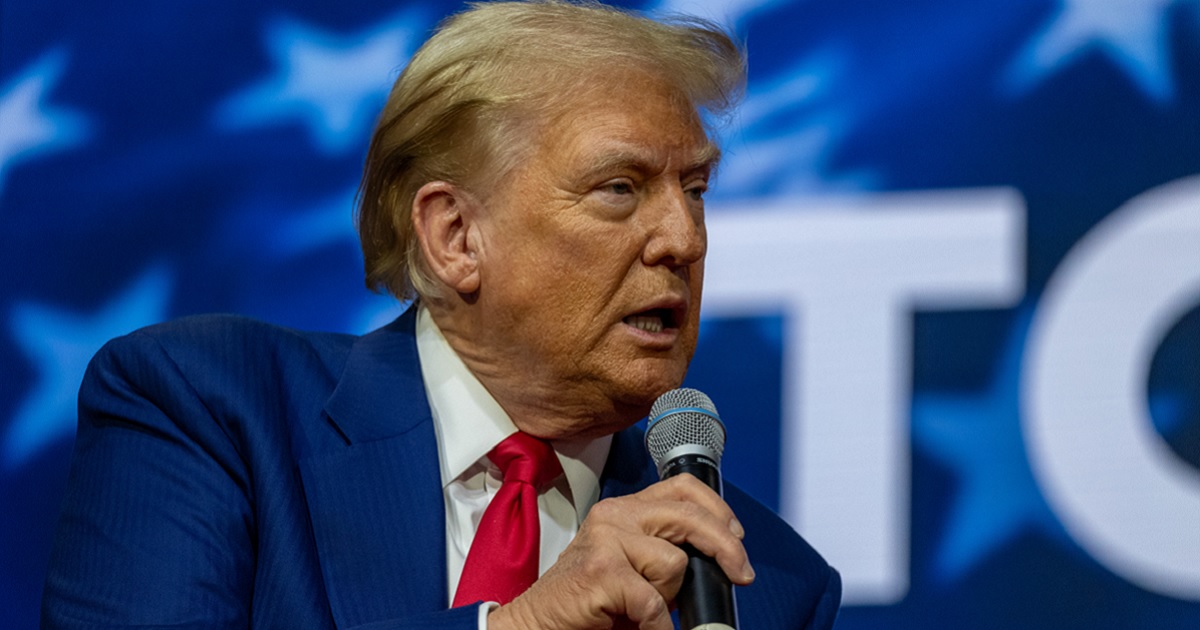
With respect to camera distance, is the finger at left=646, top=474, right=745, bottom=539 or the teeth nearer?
the finger at left=646, top=474, right=745, bottom=539

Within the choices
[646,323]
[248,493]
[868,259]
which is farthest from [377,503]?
[868,259]

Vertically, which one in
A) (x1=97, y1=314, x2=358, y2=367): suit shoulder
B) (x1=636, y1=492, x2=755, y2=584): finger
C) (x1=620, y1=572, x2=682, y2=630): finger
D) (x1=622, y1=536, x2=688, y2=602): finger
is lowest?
(x1=620, y1=572, x2=682, y2=630): finger

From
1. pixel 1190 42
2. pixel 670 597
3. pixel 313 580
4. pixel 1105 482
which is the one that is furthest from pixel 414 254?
pixel 1190 42

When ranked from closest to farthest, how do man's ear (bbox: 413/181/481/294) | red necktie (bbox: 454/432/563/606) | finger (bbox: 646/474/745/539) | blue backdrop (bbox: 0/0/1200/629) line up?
finger (bbox: 646/474/745/539)
red necktie (bbox: 454/432/563/606)
man's ear (bbox: 413/181/481/294)
blue backdrop (bbox: 0/0/1200/629)

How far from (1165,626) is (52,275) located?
2176 mm

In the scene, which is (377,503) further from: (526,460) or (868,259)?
(868,259)

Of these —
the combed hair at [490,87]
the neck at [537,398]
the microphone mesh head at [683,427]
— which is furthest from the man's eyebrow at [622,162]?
the microphone mesh head at [683,427]

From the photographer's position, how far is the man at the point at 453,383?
1770 millimetres

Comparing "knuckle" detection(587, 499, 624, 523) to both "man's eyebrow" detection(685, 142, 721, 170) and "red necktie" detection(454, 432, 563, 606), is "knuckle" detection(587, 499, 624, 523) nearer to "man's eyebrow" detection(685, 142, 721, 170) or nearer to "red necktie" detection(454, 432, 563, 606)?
"red necktie" detection(454, 432, 563, 606)

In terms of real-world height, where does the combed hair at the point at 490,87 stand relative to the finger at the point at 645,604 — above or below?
above

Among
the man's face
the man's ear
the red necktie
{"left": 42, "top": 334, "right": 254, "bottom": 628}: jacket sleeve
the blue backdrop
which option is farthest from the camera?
the blue backdrop

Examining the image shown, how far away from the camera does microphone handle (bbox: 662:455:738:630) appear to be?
4.25 feet

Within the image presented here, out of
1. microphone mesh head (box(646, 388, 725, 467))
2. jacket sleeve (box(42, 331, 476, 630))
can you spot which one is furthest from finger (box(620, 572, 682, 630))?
jacket sleeve (box(42, 331, 476, 630))

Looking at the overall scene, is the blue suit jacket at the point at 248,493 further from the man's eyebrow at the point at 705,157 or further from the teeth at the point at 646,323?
the man's eyebrow at the point at 705,157
